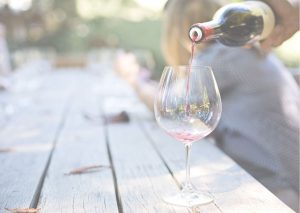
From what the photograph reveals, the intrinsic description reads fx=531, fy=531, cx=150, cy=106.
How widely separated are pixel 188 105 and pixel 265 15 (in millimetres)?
584

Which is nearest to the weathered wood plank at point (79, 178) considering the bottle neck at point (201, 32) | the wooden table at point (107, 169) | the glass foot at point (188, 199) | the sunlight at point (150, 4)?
the wooden table at point (107, 169)

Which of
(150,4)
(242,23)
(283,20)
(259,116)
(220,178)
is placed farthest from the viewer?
(150,4)

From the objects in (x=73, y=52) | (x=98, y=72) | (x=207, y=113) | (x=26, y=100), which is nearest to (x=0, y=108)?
(x=26, y=100)

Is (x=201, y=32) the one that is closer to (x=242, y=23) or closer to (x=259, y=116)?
(x=242, y=23)

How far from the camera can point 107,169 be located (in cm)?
136

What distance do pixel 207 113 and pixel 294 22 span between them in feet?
2.31

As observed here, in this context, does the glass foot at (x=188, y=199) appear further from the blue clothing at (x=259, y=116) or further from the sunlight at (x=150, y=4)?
the sunlight at (x=150, y=4)

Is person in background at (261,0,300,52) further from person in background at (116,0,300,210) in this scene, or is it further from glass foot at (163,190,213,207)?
glass foot at (163,190,213,207)

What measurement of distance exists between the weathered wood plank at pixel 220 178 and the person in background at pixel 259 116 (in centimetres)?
17

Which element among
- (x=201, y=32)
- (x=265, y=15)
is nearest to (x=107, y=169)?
(x=201, y=32)

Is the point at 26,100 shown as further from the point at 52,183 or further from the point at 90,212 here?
the point at 90,212

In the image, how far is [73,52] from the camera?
12.1m

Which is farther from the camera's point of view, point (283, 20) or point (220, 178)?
point (283, 20)

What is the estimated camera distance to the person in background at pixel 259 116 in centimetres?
170
